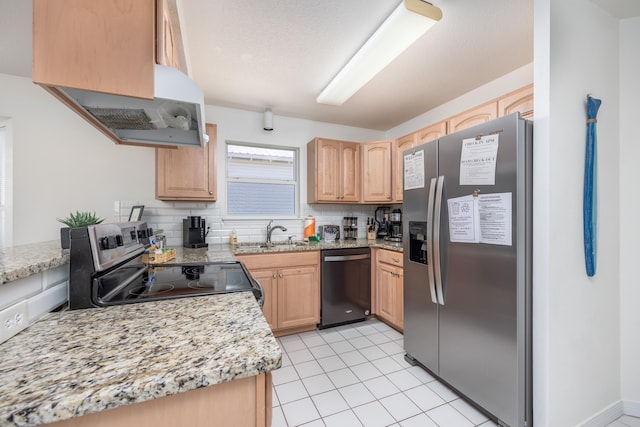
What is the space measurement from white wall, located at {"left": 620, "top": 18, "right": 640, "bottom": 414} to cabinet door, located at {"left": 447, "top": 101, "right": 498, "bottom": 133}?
26.9 inches

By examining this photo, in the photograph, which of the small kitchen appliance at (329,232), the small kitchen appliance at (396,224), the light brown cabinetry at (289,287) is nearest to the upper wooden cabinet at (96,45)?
the light brown cabinetry at (289,287)

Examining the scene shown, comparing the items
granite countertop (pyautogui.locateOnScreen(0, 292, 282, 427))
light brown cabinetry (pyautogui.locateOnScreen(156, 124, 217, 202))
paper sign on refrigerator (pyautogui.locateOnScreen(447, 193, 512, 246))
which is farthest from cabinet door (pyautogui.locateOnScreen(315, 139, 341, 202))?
granite countertop (pyautogui.locateOnScreen(0, 292, 282, 427))

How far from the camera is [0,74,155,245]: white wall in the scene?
2285 mm

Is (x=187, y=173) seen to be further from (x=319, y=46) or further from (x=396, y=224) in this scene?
(x=396, y=224)

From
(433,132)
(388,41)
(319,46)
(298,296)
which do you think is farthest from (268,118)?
(298,296)

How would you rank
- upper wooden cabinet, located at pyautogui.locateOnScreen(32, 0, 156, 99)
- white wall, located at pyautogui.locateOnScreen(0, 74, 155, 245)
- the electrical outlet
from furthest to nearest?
white wall, located at pyautogui.locateOnScreen(0, 74, 155, 245) → upper wooden cabinet, located at pyautogui.locateOnScreen(32, 0, 156, 99) → the electrical outlet

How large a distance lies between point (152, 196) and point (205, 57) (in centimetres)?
150

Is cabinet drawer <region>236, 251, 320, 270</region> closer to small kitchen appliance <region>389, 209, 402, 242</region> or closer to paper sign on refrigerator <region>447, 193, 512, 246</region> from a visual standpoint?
small kitchen appliance <region>389, 209, 402, 242</region>

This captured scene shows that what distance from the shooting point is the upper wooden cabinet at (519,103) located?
6.11 feet

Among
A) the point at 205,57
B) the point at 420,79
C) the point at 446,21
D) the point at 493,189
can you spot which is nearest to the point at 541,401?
the point at 493,189

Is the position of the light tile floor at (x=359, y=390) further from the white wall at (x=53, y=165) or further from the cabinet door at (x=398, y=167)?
the white wall at (x=53, y=165)

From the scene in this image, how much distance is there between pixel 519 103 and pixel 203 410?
2.53 metres

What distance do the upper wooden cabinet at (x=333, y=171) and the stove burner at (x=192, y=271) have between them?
6.11ft

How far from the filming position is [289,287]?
8.71ft
